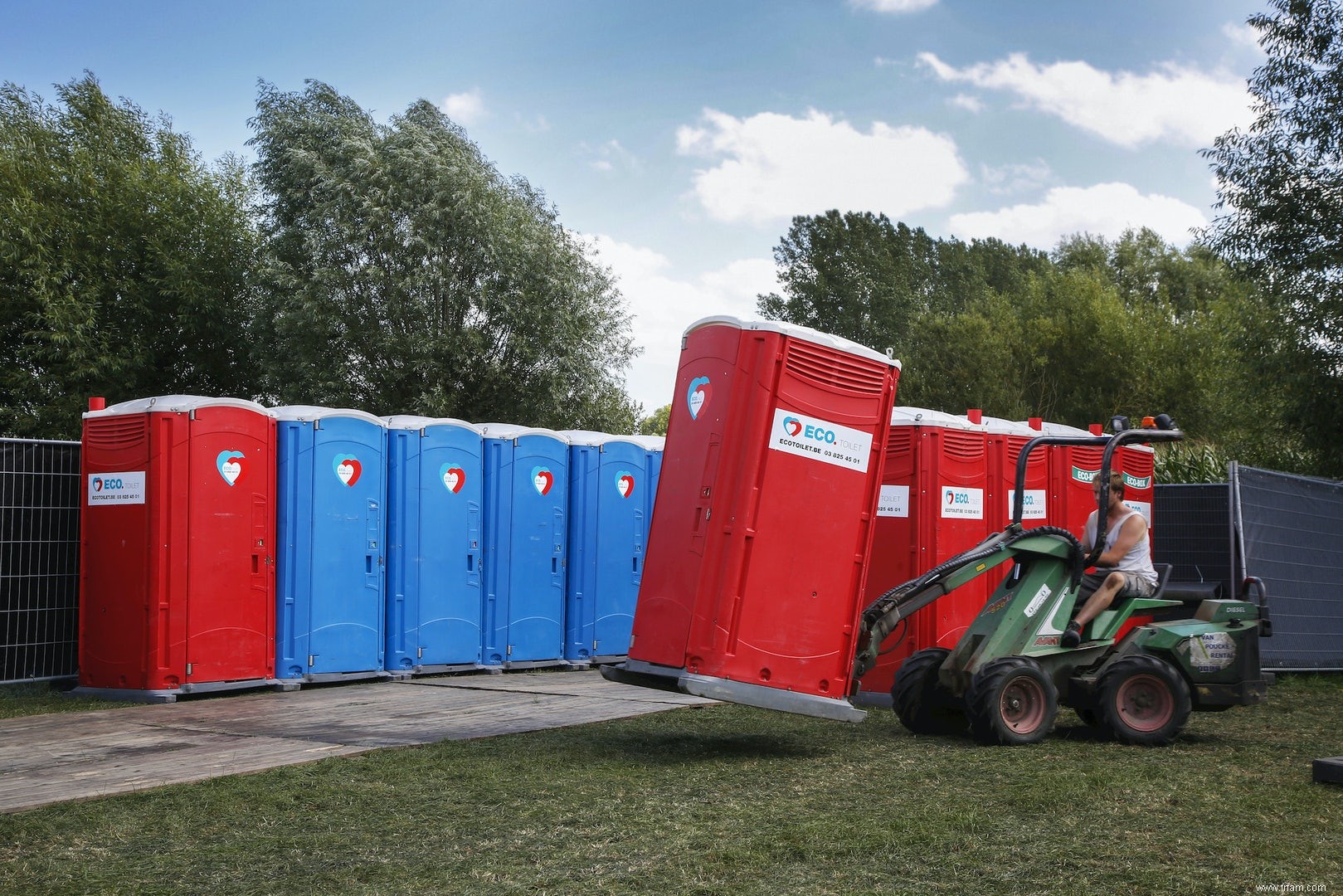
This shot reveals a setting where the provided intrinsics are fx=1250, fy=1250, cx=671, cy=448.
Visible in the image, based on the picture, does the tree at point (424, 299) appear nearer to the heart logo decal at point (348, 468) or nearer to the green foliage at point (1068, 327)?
the green foliage at point (1068, 327)

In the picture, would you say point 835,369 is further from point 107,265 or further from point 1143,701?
point 107,265

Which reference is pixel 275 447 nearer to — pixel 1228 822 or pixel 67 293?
pixel 1228 822

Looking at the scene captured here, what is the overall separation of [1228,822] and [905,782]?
1.66 m

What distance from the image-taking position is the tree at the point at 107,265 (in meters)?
31.6

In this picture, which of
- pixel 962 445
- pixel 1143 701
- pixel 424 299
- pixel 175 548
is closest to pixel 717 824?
pixel 1143 701

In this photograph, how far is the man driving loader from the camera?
27.6 ft

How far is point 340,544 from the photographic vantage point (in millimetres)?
11430

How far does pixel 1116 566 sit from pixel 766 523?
8.70 ft

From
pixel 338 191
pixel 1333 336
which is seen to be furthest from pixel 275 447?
pixel 338 191

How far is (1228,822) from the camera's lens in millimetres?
5734

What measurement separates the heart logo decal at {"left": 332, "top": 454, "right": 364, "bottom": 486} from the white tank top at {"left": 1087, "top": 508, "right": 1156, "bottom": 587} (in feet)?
21.3

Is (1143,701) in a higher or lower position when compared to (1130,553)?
lower

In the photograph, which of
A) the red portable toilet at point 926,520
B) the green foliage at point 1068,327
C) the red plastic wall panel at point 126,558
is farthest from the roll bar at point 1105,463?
the green foliage at point 1068,327

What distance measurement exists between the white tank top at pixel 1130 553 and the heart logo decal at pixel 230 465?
6935 millimetres
